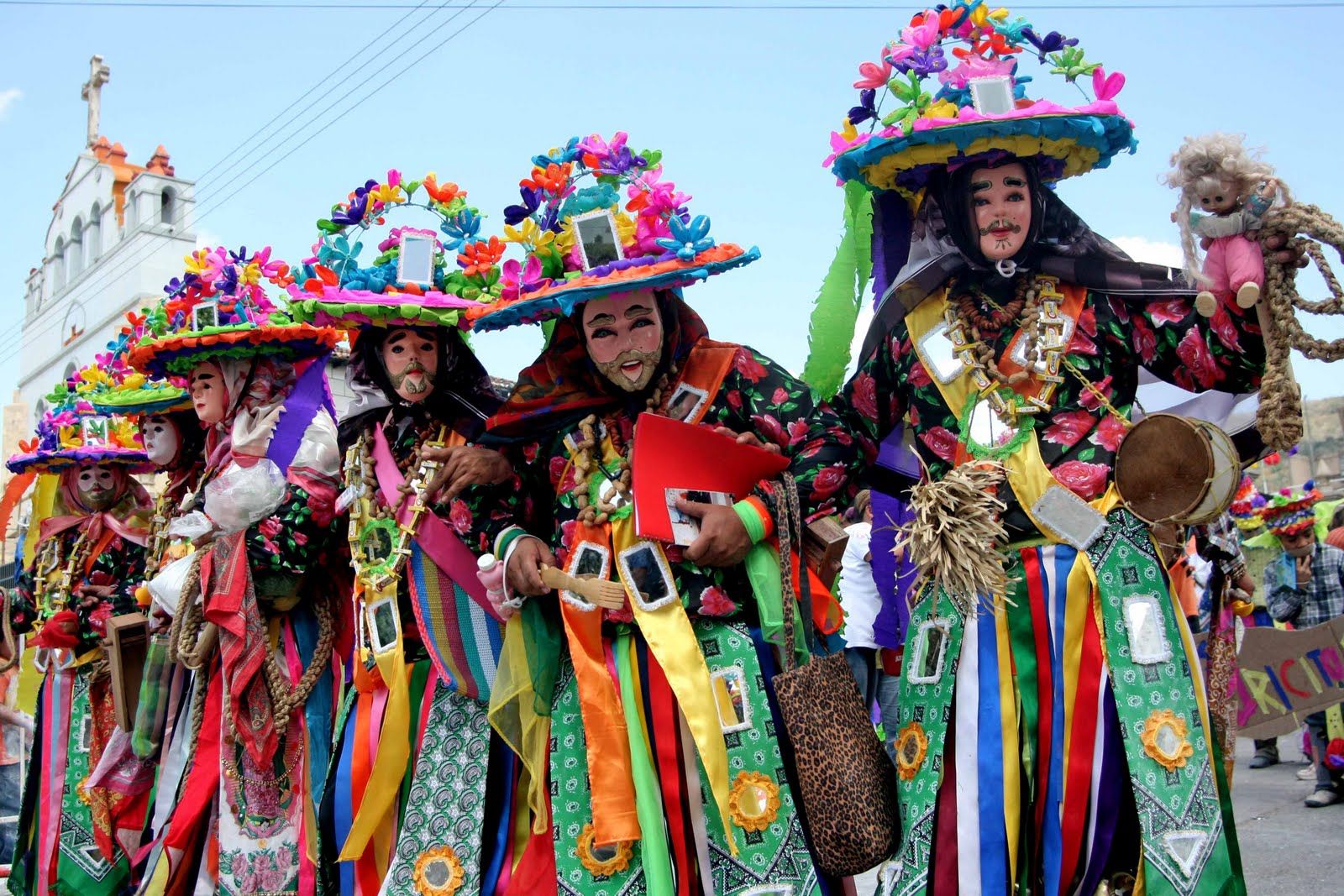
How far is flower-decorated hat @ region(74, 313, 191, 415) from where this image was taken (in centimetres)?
624

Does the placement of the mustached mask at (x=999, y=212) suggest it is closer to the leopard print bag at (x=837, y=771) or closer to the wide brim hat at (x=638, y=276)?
the wide brim hat at (x=638, y=276)

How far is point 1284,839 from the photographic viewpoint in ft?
22.4

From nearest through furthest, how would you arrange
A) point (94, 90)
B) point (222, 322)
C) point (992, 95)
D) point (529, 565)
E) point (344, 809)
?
point (992, 95) < point (529, 565) < point (344, 809) < point (222, 322) < point (94, 90)

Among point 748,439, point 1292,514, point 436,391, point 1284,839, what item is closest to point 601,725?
point 748,439

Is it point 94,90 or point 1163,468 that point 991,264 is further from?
point 94,90

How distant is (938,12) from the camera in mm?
3705

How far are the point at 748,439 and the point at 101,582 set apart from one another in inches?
169

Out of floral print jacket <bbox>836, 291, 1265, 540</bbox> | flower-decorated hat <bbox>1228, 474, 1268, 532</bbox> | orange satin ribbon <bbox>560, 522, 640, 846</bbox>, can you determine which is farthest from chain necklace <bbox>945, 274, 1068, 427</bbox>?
flower-decorated hat <bbox>1228, 474, 1268, 532</bbox>

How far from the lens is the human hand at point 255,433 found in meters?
5.22

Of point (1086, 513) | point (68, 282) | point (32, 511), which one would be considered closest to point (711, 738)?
point (1086, 513)

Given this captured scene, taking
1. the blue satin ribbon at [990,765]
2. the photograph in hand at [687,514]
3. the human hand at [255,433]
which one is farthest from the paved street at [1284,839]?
the human hand at [255,433]

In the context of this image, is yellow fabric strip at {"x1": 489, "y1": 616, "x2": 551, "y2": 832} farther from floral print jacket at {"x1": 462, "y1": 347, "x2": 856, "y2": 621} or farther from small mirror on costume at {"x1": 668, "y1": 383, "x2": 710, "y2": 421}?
small mirror on costume at {"x1": 668, "y1": 383, "x2": 710, "y2": 421}

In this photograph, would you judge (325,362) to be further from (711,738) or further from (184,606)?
(711,738)

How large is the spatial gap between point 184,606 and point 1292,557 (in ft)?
25.4
